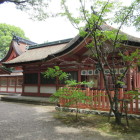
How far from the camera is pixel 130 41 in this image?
6.93m

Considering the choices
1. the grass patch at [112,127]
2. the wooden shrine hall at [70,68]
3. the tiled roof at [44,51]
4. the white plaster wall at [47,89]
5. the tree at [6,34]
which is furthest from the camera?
the tree at [6,34]

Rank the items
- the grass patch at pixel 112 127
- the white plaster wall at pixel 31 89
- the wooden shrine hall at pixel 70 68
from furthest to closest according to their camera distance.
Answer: the white plaster wall at pixel 31 89, the wooden shrine hall at pixel 70 68, the grass patch at pixel 112 127

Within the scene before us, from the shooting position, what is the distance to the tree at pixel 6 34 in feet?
115

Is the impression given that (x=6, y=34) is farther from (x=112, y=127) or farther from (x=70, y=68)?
(x=112, y=127)

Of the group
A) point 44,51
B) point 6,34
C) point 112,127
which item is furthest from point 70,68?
point 6,34

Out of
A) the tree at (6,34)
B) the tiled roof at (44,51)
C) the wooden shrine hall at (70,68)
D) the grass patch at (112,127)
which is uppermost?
the tree at (6,34)

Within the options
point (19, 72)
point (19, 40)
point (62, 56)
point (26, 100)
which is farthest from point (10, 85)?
point (62, 56)

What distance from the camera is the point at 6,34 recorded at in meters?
37.4

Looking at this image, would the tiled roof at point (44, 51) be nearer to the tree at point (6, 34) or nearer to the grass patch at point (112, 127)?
the grass patch at point (112, 127)

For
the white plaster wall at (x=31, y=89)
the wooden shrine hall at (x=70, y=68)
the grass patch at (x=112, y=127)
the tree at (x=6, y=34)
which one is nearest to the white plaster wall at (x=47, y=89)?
the wooden shrine hall at (x=70, y=68)

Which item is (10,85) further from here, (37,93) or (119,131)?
(119,131)

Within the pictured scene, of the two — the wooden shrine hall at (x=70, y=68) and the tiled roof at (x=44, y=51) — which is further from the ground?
the tiled roof at (x=44, y=51)

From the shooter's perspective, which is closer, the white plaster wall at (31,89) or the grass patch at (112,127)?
the grass patch at (112,127)

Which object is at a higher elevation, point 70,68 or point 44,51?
point 44,51
